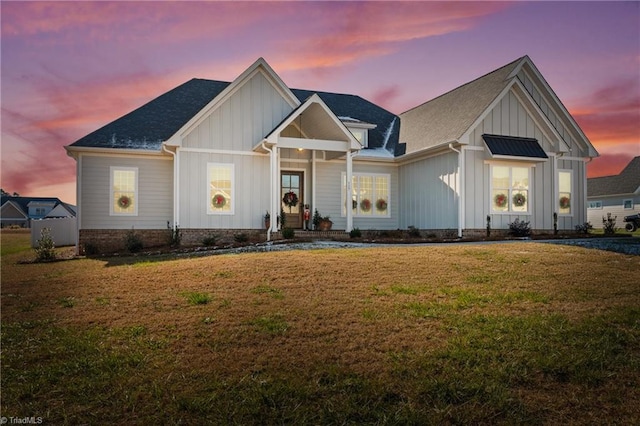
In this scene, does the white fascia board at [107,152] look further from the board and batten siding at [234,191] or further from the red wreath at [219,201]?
the red wreath at [219,201]

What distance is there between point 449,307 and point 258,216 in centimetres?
1274

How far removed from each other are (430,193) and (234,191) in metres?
7.95

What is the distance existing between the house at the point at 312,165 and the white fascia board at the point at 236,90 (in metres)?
Answer: 0.05

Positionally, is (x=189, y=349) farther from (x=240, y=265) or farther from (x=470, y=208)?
(x=470, y=208)

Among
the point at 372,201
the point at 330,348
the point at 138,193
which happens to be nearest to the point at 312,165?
the point at 372,201

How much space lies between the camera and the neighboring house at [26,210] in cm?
7619

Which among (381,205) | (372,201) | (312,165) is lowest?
(381,205)

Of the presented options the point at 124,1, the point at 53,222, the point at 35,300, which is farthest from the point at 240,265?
the point at 53,222

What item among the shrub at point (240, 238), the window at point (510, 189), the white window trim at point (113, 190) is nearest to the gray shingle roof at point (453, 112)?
the window at point (510, 189)

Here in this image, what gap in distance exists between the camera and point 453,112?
21.5 m

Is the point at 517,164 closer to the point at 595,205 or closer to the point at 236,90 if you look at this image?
the point at 236,90

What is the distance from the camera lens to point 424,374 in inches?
216

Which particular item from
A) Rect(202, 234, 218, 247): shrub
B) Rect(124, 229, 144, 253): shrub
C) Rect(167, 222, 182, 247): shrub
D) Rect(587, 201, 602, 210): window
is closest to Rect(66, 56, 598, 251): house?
Rect(167, 222, 182, 247): shrub

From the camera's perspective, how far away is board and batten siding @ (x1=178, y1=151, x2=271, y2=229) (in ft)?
61.2
